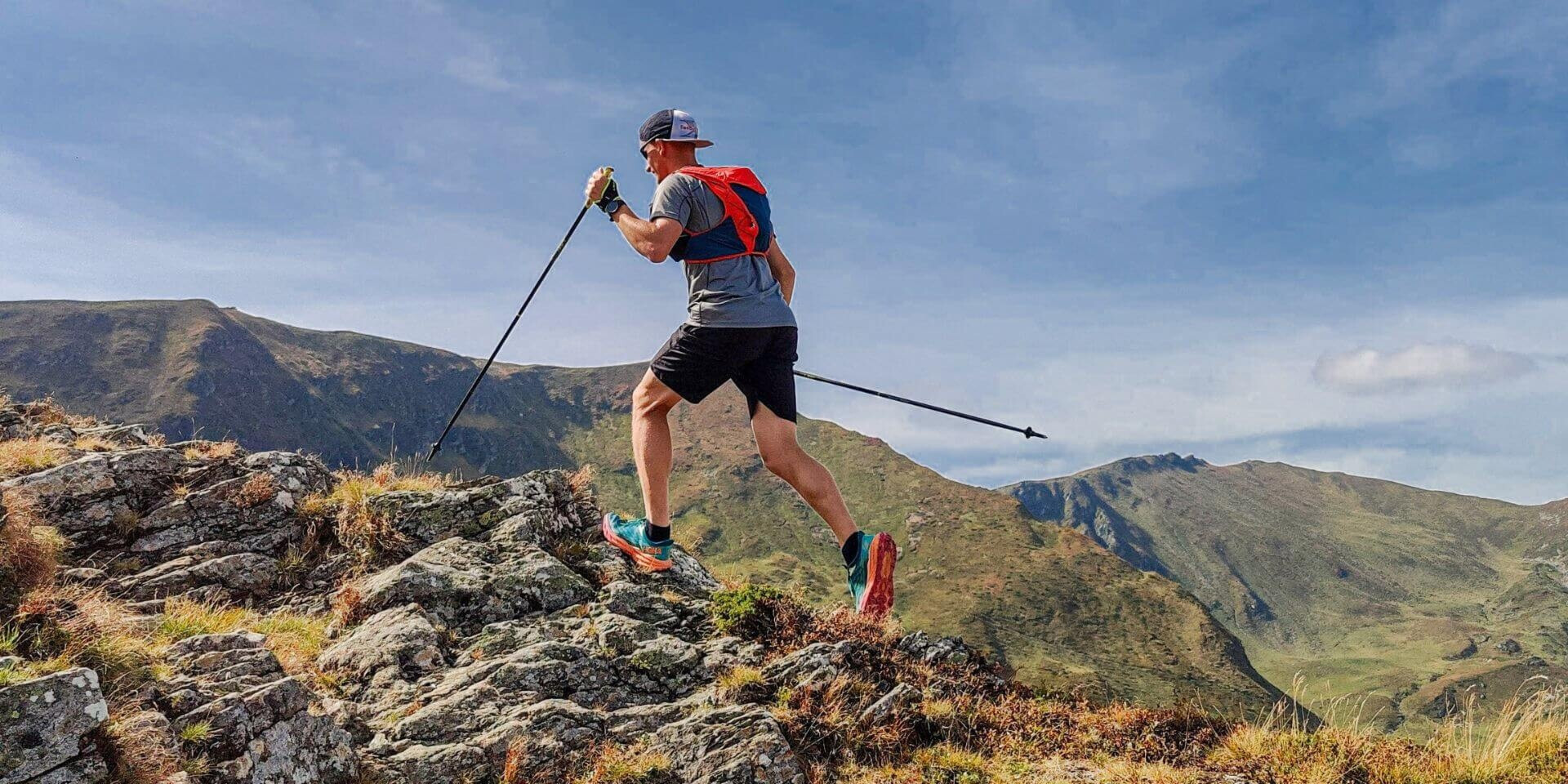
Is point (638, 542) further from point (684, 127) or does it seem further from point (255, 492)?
point (255, 492)

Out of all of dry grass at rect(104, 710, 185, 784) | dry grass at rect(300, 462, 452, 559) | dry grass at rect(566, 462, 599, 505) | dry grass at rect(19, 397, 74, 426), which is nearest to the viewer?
dry grass at rect(104, 710, 185, 784)

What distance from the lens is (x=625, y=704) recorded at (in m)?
7.14

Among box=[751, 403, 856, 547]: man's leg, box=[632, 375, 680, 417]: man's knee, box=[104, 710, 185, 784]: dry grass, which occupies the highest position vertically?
box=[632, 375, 680, 417]: man's knee

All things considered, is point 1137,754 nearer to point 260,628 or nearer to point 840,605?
point 840,605

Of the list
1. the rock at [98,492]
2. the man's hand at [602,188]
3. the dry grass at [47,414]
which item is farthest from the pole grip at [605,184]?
the dry grass at [47,414]

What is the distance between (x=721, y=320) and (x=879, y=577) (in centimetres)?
271

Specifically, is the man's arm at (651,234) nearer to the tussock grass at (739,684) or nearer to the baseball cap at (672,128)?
the baseball cap at (672,128)

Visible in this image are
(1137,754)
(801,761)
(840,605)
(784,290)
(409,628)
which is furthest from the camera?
(840,605)

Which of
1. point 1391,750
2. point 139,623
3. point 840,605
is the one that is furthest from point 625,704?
point 1391,750

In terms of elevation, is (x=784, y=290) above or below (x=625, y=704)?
above

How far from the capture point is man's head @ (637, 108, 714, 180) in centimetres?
759

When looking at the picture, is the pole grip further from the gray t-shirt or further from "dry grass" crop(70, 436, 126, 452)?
"dry grass" crop(70, 436, 126, 452)

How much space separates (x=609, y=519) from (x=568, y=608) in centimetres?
131

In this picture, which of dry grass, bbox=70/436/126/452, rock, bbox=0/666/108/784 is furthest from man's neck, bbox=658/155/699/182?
dry grass, bbox=70/436/126/452
